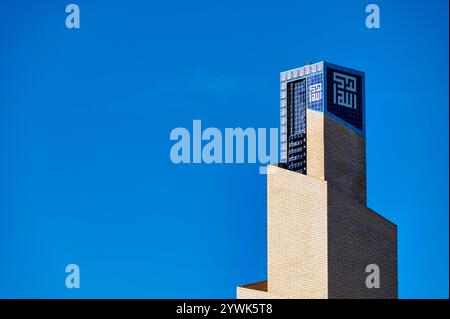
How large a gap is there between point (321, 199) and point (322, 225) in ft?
10.4

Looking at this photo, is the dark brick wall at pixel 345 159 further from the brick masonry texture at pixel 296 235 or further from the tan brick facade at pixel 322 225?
the brick masonry texture at pixel 296 235

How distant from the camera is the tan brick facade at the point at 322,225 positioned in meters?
190

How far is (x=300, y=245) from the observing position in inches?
7569

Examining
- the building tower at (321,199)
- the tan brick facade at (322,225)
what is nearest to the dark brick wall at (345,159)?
the tan brick facade at (322,225)

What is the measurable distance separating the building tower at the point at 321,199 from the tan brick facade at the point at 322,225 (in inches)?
4.8

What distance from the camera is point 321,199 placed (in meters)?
191

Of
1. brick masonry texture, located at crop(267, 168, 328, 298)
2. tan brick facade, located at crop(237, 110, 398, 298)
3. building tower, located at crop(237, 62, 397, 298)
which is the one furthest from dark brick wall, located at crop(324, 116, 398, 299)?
brick masonry texture, located at crop(267, 168, 328, 298)

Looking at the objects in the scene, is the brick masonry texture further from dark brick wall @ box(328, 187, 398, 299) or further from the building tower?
dark brick wall @ box(328, 187, 398, 299)

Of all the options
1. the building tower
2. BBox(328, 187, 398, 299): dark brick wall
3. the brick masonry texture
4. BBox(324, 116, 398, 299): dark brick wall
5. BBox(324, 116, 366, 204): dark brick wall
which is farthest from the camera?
BBox(324, 116, 366, 204): dark brick wall

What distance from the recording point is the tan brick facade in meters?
190

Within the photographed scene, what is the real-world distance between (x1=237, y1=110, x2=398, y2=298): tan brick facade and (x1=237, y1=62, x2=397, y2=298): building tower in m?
0.12
